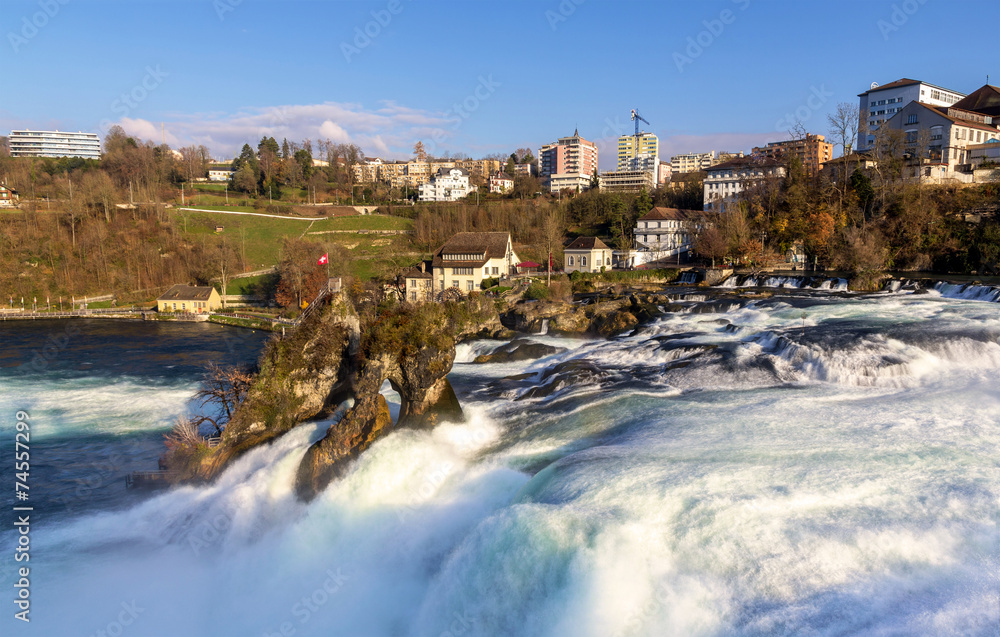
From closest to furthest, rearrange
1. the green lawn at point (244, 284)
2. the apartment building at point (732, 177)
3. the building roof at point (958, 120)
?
the building roof at point (958, 120) < the green lawn at point (244, 284) < the apartment building at point (732, 177)

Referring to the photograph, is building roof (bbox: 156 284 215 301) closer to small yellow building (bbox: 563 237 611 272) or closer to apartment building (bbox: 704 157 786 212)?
small yellow building (bbox: 563 237 611 272)

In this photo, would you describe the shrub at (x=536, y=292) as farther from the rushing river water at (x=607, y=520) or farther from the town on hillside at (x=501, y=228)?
the rushing river water at (x=607, y=520)

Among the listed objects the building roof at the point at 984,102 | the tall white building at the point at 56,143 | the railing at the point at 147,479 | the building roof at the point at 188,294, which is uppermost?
the tall white building at the point at 56,143

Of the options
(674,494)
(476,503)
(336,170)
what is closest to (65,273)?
(336,170)

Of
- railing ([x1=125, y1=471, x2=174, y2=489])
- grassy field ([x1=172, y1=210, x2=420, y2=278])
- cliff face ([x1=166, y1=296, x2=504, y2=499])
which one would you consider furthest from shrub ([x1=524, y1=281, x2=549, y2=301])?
railing ([x1=125, y1=471, x2=174, y2=489])

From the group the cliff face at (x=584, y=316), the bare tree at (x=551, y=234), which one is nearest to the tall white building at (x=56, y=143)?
the bare tree at (x=551, y=234)

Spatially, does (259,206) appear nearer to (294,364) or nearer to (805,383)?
(294,364)
